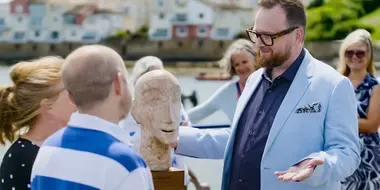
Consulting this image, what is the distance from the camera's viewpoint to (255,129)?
2783mm

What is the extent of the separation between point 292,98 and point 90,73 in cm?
96

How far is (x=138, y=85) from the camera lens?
2.76 metres

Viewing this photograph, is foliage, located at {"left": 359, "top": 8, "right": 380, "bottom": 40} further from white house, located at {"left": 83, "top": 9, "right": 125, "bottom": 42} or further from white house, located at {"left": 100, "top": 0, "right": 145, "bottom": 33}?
white house, located at {"left": 83, "top": 9, "right": 125, "bottom": 42}

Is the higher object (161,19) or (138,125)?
(138,125)

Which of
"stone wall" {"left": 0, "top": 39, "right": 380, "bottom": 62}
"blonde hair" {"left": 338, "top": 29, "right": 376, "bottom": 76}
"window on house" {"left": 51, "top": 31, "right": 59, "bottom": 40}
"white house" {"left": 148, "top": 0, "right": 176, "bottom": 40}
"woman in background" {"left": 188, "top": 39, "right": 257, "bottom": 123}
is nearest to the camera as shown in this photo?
"blonde hair" {"left": 338, "top": 29, "right": 376, "bottom": 76}

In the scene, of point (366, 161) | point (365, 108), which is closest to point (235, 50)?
point (365, 108)

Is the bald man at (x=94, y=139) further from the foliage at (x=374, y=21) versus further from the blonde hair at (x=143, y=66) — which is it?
the foliage at (x=374, y=21)

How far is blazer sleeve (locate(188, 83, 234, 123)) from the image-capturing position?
457 centimetres

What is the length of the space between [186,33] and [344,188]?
6059 cm

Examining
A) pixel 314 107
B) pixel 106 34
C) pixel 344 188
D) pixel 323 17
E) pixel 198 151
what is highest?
pixel 314 107

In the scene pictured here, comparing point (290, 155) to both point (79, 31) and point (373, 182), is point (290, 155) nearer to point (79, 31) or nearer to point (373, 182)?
point (373, 182)

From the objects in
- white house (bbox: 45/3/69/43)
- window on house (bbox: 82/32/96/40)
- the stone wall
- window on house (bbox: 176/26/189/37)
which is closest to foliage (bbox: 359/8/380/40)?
the stone wall

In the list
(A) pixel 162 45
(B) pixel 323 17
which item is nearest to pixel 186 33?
(A) pixel 162 45

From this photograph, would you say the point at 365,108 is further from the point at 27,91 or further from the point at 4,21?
the point at 4,21
